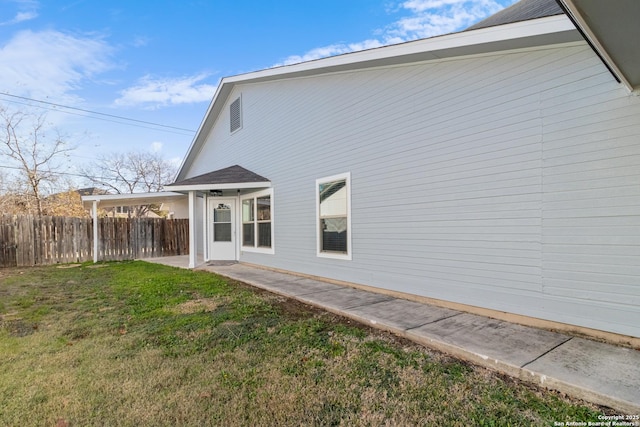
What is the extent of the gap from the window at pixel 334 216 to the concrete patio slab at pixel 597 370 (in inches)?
153

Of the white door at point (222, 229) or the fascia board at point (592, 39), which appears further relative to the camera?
the white door at point (222, 229)

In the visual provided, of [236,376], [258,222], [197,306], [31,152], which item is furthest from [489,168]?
[31,152]

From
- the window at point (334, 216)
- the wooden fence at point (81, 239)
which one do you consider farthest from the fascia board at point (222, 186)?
the wooden fence at point (81, 239)

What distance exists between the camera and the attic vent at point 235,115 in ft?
34.4

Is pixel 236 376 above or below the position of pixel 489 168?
below

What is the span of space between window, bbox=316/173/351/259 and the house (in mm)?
36

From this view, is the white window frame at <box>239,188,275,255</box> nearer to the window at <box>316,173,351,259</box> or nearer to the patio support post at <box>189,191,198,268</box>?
the patio support post at <box>189,191,198,268</box>

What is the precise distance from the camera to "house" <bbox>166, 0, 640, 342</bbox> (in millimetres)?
3307

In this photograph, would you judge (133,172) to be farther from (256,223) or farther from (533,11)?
(533,11)

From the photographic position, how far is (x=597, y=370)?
8.77 feet

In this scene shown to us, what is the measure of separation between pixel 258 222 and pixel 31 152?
15917 millimetres

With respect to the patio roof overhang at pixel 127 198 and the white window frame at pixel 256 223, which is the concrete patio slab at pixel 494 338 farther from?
the patio roof overhang at pixel 127 198

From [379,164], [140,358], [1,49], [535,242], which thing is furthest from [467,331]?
[1,49]

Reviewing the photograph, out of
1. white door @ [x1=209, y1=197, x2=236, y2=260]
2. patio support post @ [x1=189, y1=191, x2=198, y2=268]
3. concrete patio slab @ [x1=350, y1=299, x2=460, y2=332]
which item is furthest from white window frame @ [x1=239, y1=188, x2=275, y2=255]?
concrete patio slab @ [x1=350, y1=299, x2=460, y2=332]
